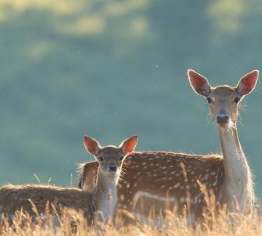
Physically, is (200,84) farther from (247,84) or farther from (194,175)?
(194,175)

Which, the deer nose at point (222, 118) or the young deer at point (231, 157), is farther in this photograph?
the young deer at point (231, 157)

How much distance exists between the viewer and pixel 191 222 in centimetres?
1241

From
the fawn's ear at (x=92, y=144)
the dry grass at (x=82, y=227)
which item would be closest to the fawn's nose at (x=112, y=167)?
the fawn's ear at (x=92, y=144)

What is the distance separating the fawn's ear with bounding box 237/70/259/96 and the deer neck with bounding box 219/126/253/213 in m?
0.55

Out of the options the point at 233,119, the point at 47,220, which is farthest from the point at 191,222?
the point at 47,220

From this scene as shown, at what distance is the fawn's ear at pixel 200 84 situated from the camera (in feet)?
41.7

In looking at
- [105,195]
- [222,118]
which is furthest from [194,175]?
[105,195]

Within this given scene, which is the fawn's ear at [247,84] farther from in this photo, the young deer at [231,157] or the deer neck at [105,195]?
the deer neck at [105,195]

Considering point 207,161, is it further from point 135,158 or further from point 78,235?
point 78,235

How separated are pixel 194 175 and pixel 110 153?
1.19 meters

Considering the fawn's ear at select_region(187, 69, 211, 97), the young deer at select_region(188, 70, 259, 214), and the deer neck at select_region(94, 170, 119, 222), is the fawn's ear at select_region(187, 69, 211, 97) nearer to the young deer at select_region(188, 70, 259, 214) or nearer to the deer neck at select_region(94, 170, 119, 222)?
the young deer at select_region(188, 70, 259, 214)

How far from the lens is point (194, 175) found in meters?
13.0

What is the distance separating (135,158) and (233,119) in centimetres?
176

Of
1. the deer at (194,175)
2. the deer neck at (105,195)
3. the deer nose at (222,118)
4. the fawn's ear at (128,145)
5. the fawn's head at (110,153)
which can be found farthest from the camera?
the fawn's ear at (128,145)
